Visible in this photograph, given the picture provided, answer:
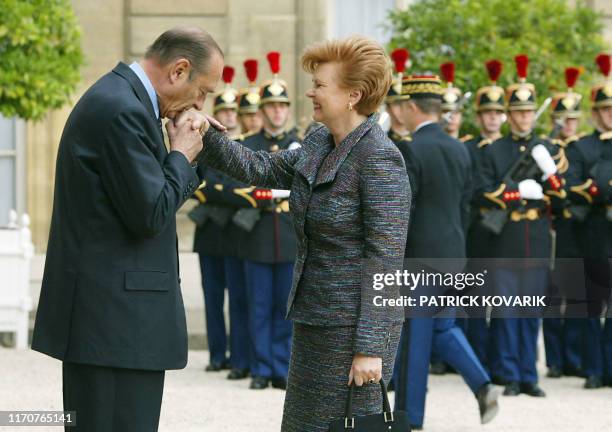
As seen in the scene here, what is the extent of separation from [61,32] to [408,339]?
5.21 m

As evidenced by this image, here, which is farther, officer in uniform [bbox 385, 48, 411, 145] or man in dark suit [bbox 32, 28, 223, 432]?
officer in uniform [bbox 385, 48, 411, 145]

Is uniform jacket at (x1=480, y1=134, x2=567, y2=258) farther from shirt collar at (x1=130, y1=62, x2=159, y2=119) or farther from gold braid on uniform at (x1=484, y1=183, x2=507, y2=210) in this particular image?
shirt collar at (x1=130, y1=62, x2=159, y2=119)

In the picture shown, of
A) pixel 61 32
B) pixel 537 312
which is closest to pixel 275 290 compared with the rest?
pixel 537 312

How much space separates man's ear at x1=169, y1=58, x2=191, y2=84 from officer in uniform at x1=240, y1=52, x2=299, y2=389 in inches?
184

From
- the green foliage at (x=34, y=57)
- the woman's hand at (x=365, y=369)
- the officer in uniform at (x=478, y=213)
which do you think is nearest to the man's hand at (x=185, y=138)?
the woman's hand at (x=365, y=369)

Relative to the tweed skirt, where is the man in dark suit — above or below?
above

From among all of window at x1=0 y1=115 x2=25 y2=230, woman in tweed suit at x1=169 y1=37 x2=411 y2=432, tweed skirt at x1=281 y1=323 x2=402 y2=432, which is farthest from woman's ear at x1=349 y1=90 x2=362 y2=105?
window at x1=0 y1=115 x2=25 y2=230

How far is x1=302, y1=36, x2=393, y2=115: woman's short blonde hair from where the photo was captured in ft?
14.1

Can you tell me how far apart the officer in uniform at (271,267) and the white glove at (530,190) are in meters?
1.48

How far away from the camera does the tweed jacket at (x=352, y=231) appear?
4230 mm

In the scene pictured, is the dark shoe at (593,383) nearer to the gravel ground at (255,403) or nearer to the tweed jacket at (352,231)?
the gravel ground at (255,403)

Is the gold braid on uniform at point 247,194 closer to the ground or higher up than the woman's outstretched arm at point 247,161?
closer to the ground

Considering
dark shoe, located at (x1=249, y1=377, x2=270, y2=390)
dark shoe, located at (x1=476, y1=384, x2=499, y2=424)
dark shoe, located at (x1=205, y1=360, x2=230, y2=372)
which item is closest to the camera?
dark shoe, located at (x1=476, y1=384, x2=499, y2=424)

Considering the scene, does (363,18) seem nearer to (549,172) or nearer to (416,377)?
(549,172)
